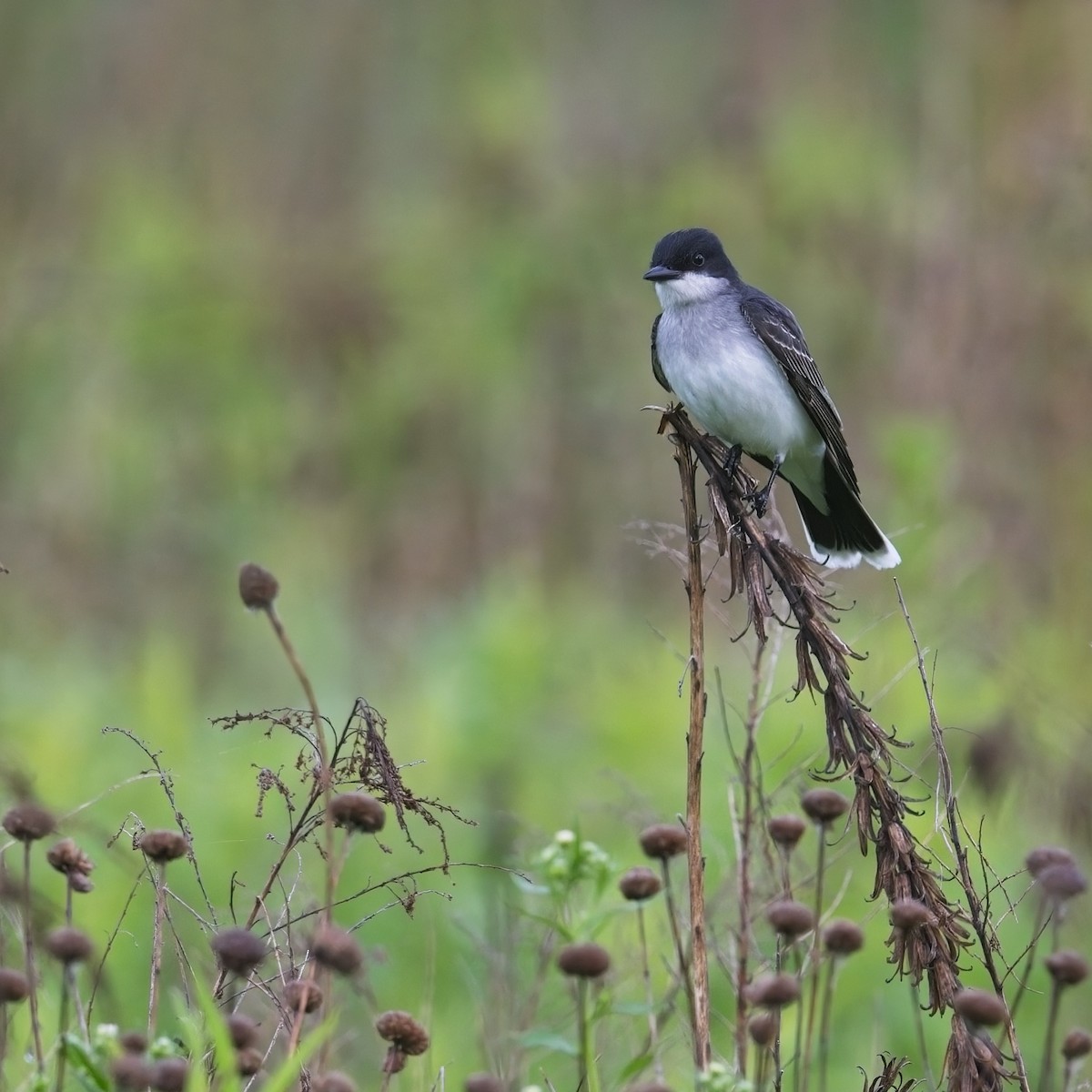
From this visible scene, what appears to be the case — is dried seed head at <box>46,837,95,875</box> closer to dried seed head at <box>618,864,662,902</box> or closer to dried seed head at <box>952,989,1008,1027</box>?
dried seed head at <box>618,864,662,902</box>

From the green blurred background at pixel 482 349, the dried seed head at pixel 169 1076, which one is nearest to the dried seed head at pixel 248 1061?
the dried seed head at pixel 169 1076

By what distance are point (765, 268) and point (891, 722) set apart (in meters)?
5.43

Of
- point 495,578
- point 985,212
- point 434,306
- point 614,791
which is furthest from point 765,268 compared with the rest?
point 614,791

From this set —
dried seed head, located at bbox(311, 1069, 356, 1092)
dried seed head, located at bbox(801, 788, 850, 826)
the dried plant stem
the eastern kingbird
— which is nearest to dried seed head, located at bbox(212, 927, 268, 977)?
dried seed head, located at bbox(311, 1069, 356, 1092)

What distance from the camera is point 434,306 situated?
459 inches

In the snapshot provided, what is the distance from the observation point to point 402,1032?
90.3 inches

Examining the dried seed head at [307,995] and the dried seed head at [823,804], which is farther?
the dried seed head at [823,804]

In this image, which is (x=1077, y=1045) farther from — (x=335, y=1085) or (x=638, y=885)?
(x=335, y=1085)

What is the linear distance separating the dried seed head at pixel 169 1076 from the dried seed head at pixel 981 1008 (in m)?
1.00

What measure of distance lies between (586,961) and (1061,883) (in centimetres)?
65

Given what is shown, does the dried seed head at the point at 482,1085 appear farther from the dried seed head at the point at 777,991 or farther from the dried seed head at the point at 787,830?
the dried seed head at the point at 787,830

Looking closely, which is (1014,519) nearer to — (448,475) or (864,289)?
(864,289)

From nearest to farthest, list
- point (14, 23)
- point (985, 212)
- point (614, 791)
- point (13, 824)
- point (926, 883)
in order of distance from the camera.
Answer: point (13, 824), point (926, 883), point (614, 791), point (985, 212), point (14, 23)

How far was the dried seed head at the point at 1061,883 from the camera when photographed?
227 centimetres
